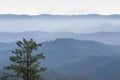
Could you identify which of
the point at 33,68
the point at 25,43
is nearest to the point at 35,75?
the point at 33,68

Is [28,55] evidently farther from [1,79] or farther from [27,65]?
[1,79]

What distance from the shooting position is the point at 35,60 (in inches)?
1861

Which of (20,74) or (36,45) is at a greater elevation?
(36,45)

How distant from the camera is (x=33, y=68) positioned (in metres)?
47.8

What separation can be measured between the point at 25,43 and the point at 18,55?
175 centimetres

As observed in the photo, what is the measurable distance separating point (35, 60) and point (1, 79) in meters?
4.91

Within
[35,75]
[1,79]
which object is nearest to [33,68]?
[35,75]

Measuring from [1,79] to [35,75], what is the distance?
4.27 meters

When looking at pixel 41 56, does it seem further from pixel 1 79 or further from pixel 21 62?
pixel 1 79

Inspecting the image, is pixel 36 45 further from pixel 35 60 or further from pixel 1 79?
pixel 1 79

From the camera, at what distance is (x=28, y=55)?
155 ft

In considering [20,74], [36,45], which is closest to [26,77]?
[20,74]

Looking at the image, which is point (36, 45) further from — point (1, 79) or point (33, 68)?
point (1, 79)

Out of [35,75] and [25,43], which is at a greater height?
[25,43]
